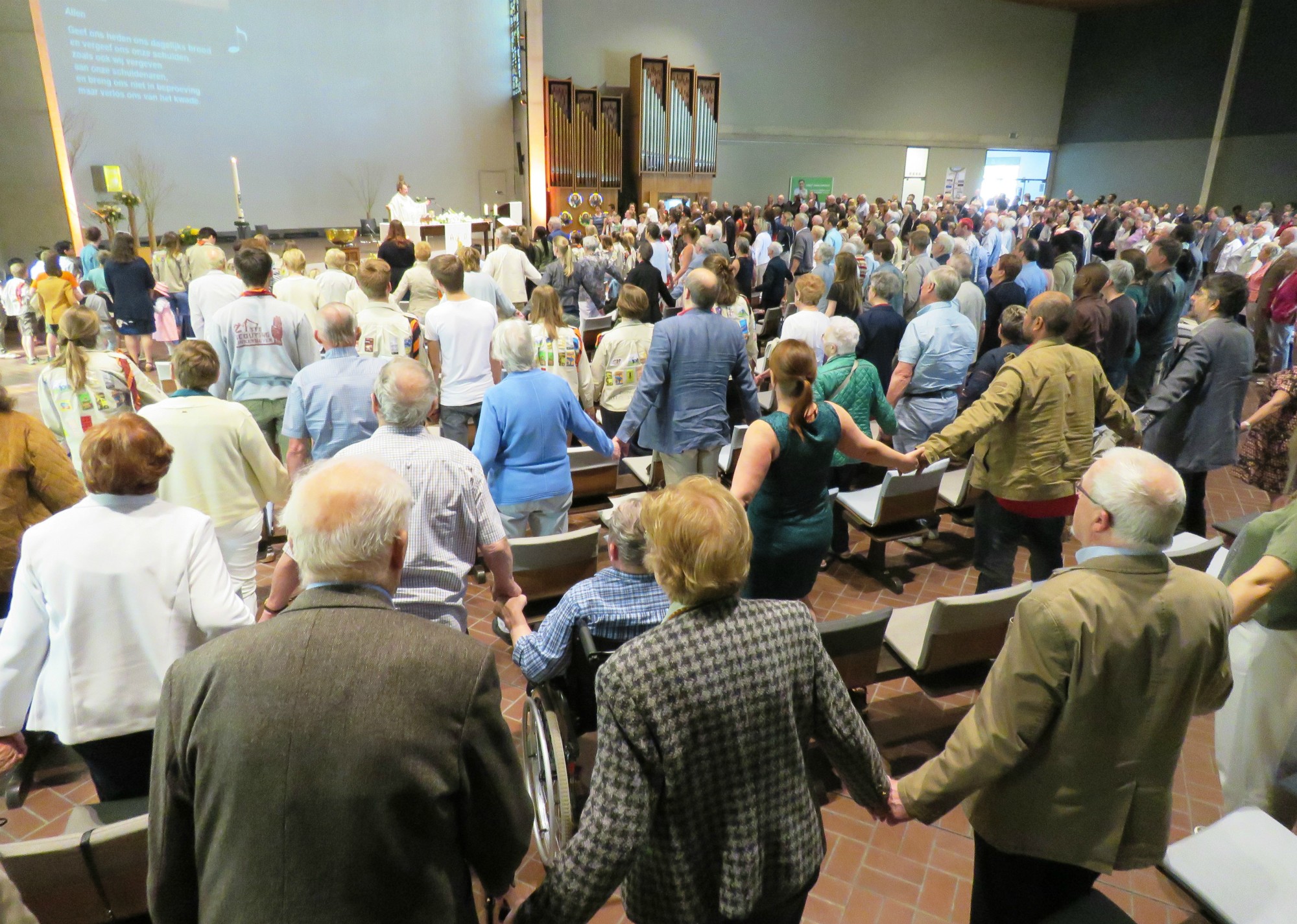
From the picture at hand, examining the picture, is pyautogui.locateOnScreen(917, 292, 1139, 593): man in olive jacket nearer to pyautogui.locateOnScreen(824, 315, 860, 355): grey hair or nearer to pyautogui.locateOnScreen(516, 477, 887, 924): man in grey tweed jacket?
pyautogui.locateOnScreen(824, 315, 860, 355): grey hair

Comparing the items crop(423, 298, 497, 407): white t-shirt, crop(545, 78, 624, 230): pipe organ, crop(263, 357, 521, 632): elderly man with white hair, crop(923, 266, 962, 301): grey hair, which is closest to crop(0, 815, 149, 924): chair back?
crop(263, 357, 521, 632): elderly man with white hair

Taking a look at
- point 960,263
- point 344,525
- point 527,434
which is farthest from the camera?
point 960,263

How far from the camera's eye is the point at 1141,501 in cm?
153

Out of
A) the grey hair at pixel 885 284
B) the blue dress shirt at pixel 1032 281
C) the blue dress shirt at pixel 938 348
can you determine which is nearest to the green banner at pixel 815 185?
the blue dress shirt at pixel 1032 281

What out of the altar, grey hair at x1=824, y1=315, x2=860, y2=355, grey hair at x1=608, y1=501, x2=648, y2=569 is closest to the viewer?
grey hair at x1=608, y1=501, x2=648, y2=569

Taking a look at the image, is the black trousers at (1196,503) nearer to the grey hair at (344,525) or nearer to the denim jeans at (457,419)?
the denim jeans at (457,419)

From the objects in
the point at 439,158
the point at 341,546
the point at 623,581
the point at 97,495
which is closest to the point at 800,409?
the point at 623,581

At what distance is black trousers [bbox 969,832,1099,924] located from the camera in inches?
69.8

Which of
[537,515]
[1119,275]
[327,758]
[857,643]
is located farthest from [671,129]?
[327,758]

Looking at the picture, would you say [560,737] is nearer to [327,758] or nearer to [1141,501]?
[327,758]

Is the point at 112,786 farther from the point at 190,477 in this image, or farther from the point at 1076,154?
A: the point at 1076,154

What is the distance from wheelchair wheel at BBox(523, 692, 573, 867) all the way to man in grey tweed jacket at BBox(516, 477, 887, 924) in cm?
62

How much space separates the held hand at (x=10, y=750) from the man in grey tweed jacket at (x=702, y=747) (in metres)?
1.47

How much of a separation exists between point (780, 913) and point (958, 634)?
1515 mm
